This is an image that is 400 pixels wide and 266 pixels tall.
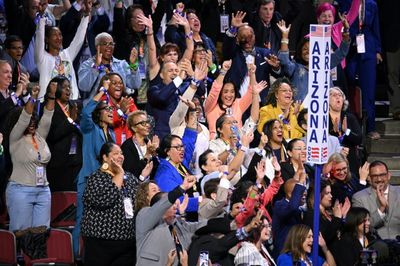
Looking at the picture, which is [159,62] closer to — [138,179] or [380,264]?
[138,179]

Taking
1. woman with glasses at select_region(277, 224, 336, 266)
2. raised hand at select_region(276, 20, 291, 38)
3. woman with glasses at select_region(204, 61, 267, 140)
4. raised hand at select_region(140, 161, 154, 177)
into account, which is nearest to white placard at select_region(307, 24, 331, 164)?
woman with glasses at select_region(277, 224, 336, 266)

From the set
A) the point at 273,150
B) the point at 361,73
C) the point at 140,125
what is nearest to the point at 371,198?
the point at 273,150

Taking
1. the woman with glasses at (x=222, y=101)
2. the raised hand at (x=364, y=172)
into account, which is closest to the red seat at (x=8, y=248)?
the woman with glasses at (x=222, y=101)

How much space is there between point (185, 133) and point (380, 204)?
7.34 ft

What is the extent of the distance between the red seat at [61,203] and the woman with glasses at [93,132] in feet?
0.77

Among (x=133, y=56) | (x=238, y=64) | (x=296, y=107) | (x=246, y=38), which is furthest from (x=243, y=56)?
(x=133, y=56)

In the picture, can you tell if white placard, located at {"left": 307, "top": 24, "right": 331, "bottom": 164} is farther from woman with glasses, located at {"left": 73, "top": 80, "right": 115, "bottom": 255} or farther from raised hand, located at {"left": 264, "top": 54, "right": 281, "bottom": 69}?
raised hand, located at {"left": 264, "top": 54, "right": 281, "bottom": 69}

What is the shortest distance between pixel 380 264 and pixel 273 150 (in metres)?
2.08

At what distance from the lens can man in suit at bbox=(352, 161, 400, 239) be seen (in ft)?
49.0

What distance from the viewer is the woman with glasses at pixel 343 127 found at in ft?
53.5

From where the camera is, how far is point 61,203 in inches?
590

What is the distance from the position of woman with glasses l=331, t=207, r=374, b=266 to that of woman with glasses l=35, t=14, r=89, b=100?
3.77m

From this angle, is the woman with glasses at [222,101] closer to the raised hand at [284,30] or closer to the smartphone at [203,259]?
the raised hand at [284,30]

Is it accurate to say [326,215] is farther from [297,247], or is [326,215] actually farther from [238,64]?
[238,64]
